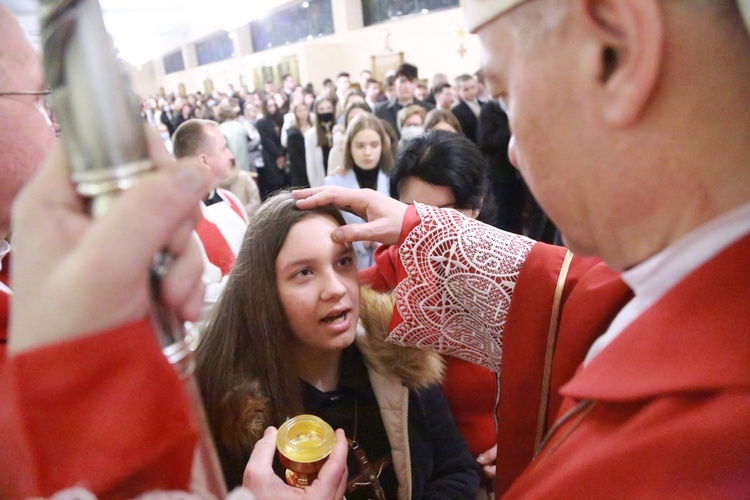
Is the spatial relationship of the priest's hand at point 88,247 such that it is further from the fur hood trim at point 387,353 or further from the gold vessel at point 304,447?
the fur hood trim at point 387,353

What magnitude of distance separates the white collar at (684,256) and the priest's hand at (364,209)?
2.44ft

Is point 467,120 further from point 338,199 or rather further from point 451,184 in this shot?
point 338,199

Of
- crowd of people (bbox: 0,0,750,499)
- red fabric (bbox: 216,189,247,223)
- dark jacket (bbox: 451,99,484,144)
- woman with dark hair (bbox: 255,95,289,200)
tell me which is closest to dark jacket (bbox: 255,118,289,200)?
woman with dark hair (bbox: 255,95,289,200)

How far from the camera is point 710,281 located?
1.74 feet

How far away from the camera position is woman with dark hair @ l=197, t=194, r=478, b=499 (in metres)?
1.34

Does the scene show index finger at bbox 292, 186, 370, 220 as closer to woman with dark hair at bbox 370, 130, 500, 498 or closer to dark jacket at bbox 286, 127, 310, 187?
woman with dark hair at bbox 370, 130, 500, 498

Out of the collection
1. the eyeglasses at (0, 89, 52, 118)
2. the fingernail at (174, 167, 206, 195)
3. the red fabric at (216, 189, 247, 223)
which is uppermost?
the eyeglasses at (0, 89, 52, 118)

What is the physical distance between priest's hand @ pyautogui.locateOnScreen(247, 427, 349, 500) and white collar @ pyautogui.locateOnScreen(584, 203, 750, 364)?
0.61m

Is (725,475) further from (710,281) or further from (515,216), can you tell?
(515,216)

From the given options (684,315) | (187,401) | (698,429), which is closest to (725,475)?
(698,429)

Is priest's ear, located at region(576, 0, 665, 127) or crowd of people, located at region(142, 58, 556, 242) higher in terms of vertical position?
priest's ear, located at region(576, 0, 665, 127)

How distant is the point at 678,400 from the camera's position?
0.52 m

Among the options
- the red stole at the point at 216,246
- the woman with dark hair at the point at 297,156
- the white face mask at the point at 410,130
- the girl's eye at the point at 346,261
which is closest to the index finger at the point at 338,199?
the girl's eye at the point at 346,261

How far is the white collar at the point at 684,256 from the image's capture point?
52 cm
